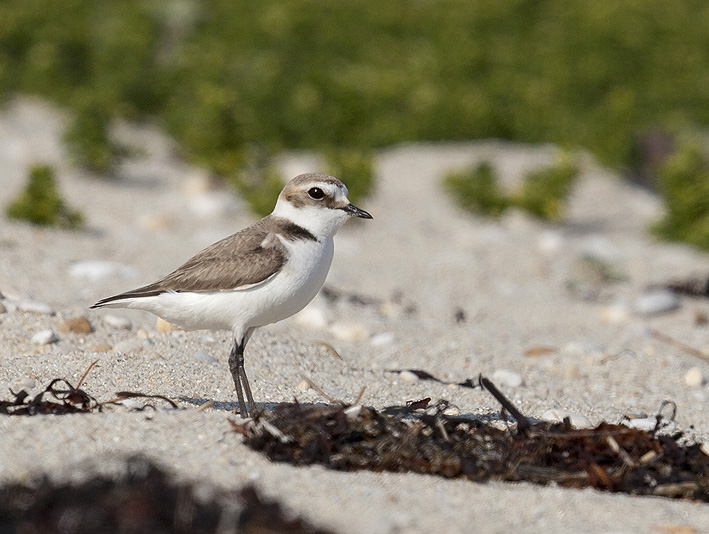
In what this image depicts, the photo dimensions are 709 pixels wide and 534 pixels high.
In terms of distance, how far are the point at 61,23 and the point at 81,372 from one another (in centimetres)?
987

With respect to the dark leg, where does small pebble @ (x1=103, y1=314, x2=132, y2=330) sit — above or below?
below

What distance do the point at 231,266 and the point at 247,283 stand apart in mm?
137

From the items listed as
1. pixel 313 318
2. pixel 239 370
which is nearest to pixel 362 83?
pixel 313 318

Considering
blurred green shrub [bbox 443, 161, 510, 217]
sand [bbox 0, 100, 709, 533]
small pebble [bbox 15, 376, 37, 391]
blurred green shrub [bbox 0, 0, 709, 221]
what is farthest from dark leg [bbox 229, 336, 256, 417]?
blurred green shrub [bbox 0, 0, 709, 221]

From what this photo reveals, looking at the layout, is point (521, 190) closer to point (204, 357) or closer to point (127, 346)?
point (204, 357)

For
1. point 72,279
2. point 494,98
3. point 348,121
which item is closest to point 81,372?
point 72,279

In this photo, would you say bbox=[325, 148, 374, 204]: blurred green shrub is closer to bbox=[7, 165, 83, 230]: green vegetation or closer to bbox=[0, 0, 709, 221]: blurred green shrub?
bbox=[0, 0, 709, 221]: blurred green shrub

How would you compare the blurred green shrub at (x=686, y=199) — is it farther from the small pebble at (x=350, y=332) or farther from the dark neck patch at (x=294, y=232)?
the dark neck patch at (x=294, y=232)

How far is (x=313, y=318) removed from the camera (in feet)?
21.8

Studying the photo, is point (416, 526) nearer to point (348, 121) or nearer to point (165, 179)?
point (165, 179)

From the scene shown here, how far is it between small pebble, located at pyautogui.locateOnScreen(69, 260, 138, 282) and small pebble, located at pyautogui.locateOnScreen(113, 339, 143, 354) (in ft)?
5.30

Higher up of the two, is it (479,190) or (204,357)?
(479,190)

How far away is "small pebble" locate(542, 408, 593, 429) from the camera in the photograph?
4.70 meters

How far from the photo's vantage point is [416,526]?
3277 millimetres
